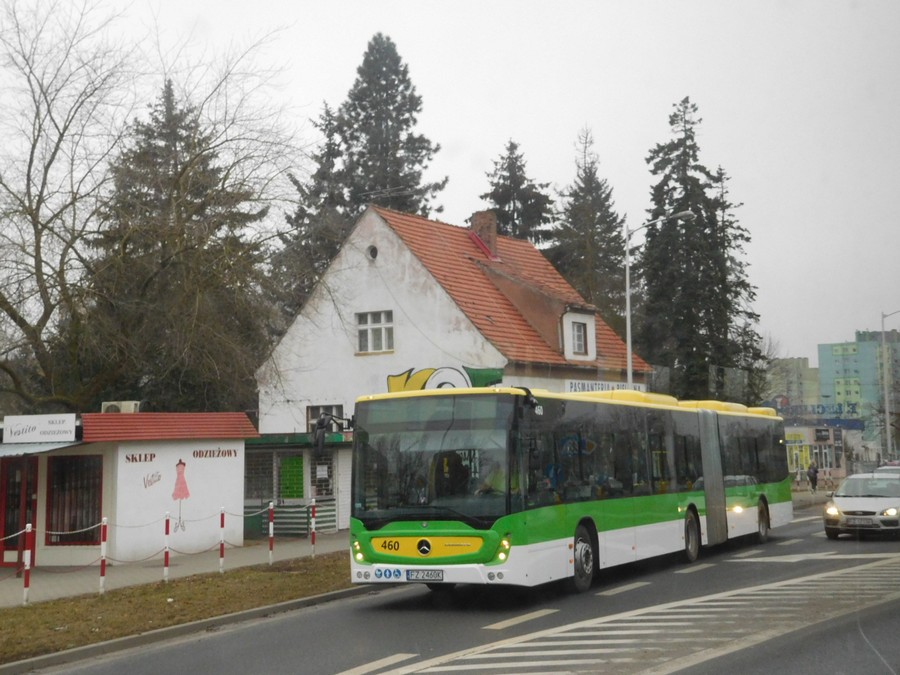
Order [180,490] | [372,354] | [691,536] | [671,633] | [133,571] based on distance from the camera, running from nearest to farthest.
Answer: [671,633], [133,571], [691,536], [180,490], [372,354]

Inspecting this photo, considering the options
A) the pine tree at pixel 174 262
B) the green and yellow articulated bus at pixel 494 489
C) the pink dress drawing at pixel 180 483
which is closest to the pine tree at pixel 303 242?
the pine tree at pixel 174 262

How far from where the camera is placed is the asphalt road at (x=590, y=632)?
973 cm

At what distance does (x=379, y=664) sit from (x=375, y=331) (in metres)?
27.7

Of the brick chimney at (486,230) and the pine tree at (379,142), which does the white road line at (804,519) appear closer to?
the brick chimney at (486,230)

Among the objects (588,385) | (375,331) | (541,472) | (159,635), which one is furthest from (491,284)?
(159,635)

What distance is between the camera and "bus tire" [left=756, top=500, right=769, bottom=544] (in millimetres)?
24094

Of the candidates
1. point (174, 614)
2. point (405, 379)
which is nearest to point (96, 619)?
point (174, 614)

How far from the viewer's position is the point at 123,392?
3095cm

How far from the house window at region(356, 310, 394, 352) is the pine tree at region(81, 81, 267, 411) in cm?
1265

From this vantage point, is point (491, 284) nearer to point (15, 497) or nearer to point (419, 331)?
point (419, 331)

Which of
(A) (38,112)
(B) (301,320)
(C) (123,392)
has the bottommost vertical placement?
(C) (123,392)

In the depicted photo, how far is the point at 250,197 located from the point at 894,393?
4668cm

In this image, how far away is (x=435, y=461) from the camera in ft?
46.6

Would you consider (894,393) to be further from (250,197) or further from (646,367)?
(250,197)
